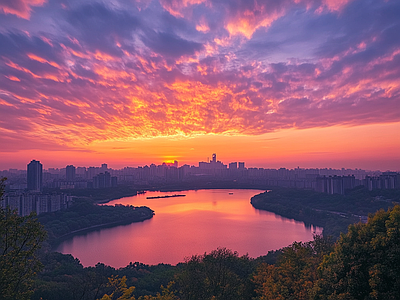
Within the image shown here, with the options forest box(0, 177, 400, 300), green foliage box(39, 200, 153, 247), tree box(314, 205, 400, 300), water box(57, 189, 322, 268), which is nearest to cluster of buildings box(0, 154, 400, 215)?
green foliage box(39, 200, 153, 247)

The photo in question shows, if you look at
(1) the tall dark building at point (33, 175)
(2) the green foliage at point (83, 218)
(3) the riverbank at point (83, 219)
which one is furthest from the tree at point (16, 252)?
(1) the tall dark building at point (33, 175)

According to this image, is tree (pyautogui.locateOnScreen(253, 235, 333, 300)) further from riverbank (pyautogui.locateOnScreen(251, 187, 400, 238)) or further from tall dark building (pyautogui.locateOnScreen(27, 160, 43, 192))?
tall dark building (pyautogui.locateOnScreen(27, 160, 43, 192))

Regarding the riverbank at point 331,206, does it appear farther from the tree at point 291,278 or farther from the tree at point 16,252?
the tree at point 16,252

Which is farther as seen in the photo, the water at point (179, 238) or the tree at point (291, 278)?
the water at point (179, 238)

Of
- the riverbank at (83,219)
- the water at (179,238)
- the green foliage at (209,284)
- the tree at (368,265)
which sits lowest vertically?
the water at (179,238)

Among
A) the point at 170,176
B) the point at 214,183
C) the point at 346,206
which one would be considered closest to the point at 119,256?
the point at 346,206

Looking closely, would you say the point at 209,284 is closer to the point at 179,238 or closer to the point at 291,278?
A: the point at 291,278

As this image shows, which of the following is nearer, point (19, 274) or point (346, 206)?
point (19, 274)

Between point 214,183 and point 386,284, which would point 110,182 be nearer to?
point 214,183

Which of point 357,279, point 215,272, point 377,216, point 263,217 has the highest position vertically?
point 377,216

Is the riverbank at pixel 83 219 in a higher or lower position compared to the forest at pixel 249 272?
lower
